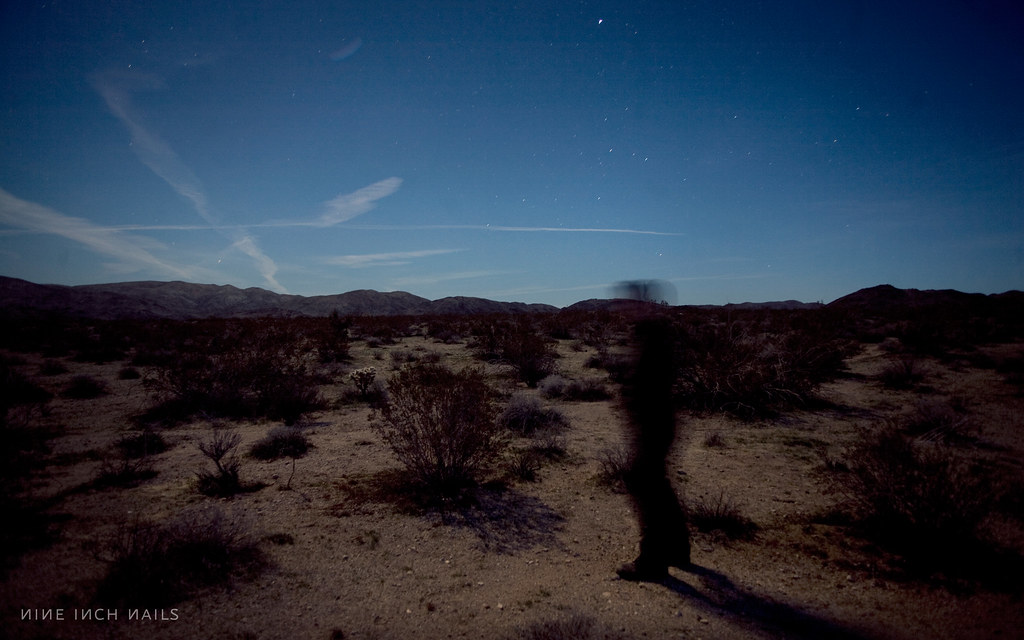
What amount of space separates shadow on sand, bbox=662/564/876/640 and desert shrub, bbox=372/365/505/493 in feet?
10.2

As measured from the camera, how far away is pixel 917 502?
171 inches

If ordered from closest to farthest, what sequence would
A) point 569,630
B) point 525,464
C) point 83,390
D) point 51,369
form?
point 569,630, point 525,464, point 83,390, point 51,369

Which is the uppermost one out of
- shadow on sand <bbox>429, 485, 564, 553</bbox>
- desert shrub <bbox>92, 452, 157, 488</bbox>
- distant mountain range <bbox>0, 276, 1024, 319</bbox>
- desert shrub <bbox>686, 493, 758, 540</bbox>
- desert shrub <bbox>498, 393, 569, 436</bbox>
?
distant mountain range <bbox>0, 276, 1024, 319</bbox>

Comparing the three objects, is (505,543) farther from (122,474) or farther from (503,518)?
(122,474)

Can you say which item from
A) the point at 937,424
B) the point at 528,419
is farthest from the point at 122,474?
the point at 937,424

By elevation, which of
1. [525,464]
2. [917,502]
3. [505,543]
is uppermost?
[917,502]

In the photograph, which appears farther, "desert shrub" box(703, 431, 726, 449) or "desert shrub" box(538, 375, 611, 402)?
"desert shrub" box(538, 375, 611, 402)

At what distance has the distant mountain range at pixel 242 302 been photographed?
62.7 metres

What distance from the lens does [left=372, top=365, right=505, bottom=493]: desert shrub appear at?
615 cm

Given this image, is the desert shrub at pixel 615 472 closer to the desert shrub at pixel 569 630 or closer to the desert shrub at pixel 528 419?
the desert shrub at pixel 528 419

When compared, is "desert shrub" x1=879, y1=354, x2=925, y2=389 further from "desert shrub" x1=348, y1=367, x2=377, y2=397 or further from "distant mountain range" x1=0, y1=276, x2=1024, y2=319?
"distant mountain range" x1=0, y1=276, x2=1024, y2=319

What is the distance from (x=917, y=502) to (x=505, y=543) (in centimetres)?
431

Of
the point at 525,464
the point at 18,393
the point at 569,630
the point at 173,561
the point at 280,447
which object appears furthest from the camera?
the point at 18,393

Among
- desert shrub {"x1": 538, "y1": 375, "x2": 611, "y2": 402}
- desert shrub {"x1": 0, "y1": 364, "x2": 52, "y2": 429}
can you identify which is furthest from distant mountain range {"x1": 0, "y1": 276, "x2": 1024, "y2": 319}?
desert shrub {"x1": 0, "y1": 364, "x2": 52, "y2": 429}
